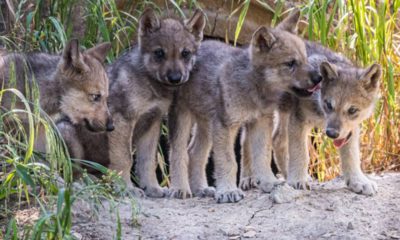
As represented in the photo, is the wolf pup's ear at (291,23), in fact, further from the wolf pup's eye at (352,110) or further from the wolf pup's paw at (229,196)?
the wolf pup's paw at (229,196)

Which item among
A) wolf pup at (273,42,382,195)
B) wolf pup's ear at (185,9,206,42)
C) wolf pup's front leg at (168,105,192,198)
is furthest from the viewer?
wolf pup's ear at (185,9,206,42)

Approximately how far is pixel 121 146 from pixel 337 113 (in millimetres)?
1609

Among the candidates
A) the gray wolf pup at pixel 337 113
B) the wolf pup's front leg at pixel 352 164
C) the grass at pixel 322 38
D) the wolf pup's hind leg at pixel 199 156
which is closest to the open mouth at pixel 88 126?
the grass at pixel 322 38

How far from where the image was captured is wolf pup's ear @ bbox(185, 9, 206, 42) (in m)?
6.53

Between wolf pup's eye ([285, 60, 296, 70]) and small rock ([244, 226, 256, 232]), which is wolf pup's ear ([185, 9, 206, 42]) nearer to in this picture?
wolf pup's eye ([285, 60, 296, 70])

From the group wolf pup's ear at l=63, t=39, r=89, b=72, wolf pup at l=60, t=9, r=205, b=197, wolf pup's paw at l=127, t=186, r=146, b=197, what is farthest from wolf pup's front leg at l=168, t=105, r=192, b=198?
wolf pup's ear at l=63, t=39, r=89, b=72

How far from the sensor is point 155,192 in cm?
649

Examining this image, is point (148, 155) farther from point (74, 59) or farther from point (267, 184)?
point (74, 59)

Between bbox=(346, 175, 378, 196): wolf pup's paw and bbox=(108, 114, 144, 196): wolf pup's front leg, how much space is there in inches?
60.0

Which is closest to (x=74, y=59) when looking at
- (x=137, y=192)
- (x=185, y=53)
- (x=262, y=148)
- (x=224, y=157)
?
(x=185, y=53)

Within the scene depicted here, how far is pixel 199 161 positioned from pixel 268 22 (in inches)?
100

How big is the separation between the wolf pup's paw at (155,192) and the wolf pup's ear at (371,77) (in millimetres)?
1701

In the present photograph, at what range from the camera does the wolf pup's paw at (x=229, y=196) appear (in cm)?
597

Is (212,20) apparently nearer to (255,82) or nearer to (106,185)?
(255,82)
